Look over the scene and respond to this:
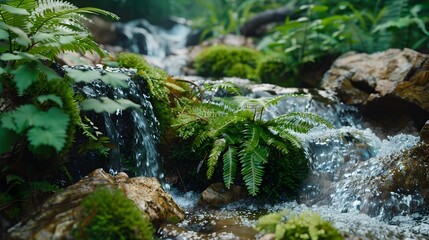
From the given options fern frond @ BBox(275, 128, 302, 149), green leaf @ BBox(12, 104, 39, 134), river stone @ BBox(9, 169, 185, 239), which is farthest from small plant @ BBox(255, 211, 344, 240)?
green leaf @ BBox(12, 104, 39, 134)

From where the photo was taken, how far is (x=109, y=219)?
2.37 meters

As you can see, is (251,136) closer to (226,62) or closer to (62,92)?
(62,92)

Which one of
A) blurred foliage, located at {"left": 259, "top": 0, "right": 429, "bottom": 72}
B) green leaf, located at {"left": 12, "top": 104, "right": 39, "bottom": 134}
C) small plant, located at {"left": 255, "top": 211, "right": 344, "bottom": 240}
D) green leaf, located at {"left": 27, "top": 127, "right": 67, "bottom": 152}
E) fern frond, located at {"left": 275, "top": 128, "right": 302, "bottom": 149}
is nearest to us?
green leaf, located at {"left": 27, "top": 127, "right": 67, "bottom": 152}

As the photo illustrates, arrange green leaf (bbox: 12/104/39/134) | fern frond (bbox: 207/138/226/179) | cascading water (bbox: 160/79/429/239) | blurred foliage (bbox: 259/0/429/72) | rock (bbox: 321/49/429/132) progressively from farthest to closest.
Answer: blurred foliage (bbox: 259/0/429/72) → rock (bbox: 321/49/429/132) → fern frond (bbox: 207/138/226/179) → cascading water (bbox: 160/79/429/239) → green leaf (bbox: 12/104/39/134)

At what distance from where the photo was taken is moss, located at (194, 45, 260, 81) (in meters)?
8.43

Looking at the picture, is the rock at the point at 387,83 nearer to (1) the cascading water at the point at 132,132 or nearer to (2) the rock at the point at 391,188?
(2) the rock at the point at 391,188

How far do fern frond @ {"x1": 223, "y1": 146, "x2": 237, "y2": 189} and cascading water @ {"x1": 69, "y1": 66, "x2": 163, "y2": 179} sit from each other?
90cm

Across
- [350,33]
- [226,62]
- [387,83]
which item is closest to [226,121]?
[387,83]

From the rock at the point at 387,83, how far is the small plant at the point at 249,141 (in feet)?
7.78

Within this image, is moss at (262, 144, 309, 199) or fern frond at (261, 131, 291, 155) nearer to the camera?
fern frond at (261, 131, 291, 155)

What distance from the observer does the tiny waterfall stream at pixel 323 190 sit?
317 centimetres

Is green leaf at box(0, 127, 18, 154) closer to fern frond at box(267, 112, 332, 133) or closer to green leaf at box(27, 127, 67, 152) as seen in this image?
green leaf at box(27, 127, 67, 152)

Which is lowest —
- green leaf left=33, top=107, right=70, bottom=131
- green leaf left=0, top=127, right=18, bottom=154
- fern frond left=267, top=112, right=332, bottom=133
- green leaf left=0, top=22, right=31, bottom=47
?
fern frond left=267, top=112, right=332, bottom=133

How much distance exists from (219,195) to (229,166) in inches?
13.8
